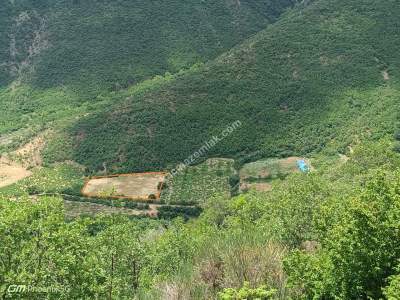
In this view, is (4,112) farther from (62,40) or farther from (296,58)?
(296,58)

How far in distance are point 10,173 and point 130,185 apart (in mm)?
31349

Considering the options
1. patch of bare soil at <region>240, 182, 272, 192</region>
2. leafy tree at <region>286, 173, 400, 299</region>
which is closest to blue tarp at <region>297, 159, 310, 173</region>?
patch of bare soil at <region>240, 182, 272, 192</region>

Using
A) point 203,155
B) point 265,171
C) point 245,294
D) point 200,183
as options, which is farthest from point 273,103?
point 245,294

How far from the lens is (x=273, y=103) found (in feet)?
456

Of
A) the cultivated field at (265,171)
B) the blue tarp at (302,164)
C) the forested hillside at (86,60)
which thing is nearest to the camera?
the blue tarp at (302,164)

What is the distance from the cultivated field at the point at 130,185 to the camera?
117125 mm

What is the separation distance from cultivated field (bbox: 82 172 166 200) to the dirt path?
17.0m

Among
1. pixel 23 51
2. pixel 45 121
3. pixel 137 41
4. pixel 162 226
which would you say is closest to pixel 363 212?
pixel 162 226

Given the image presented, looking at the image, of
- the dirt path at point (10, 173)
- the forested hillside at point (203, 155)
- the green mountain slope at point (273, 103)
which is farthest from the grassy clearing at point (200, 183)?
the dirt path at point (10, 173)

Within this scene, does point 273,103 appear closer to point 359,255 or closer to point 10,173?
point 10,173

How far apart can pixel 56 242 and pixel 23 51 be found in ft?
593

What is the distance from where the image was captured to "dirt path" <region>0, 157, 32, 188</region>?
410ft

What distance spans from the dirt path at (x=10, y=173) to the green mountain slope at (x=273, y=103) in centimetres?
795

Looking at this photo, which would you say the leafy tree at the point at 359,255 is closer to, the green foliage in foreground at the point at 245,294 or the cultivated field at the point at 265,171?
the green foliage in foreground at the point at 245,294
